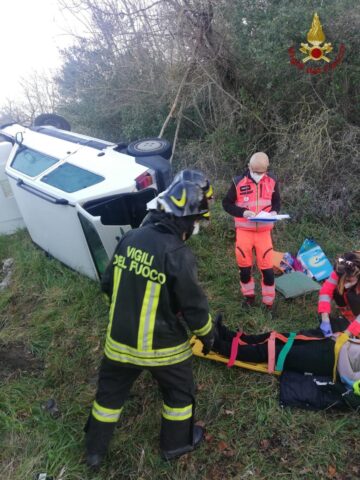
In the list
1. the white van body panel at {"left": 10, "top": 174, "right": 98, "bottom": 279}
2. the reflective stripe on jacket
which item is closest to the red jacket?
the reflective stripe on jacket

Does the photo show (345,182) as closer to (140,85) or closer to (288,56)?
(288,56)

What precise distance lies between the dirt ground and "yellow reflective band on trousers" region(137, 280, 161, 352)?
1848 millimetres

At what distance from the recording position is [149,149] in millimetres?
4883

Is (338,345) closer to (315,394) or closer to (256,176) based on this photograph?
(315,394)

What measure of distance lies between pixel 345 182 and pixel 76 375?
14.6 feet

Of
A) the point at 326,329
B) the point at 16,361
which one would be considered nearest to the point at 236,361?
the point at 326,329

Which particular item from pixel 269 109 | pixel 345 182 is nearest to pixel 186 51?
pixel 269 109

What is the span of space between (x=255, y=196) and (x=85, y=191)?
6.04ft

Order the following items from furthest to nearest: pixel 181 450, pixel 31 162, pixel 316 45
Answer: pixel 316 45
pixel 31 162
pixel 181 450

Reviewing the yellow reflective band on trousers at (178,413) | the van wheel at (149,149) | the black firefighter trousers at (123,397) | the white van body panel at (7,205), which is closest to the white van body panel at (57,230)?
the white van body panel at (7,205)

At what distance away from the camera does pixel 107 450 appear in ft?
8.98

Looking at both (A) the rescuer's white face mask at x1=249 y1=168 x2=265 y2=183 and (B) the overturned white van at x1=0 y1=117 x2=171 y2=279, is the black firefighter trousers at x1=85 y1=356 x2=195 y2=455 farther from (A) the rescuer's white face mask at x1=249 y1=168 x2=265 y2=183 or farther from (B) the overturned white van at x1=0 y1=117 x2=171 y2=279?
(A) the rescuer's white face mask at x1=249 y1=168 x2=265 y2=183

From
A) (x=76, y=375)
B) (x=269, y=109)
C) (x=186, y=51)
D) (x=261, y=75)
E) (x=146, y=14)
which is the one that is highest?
(x=146, y=14)

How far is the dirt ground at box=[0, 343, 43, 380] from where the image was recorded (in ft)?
11.9
